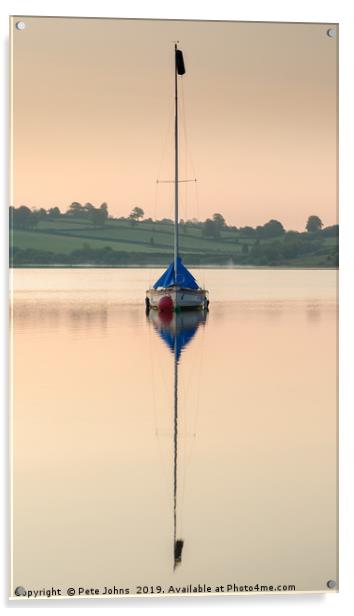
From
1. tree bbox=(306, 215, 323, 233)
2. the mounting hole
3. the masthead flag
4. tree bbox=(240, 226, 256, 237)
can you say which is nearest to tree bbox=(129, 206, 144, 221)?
tree bbox=(240, 226, 256, 237)

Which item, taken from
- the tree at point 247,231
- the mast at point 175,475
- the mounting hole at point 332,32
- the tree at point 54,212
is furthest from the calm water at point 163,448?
the mounting hole at point 332,32

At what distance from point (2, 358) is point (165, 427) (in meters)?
0.91

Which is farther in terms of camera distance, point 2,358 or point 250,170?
point 250,170

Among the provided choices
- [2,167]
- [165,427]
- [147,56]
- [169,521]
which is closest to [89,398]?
[165,427]

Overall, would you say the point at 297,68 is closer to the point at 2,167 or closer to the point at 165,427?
the point at 2,167

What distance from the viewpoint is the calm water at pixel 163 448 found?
5.19 meters

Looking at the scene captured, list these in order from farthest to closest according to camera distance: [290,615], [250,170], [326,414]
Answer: [250,170]
[326,414]
[290,615]

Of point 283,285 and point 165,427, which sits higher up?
point 283,285

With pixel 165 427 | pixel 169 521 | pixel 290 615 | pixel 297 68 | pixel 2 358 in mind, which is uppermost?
pixel 297 68

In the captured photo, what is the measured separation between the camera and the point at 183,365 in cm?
616

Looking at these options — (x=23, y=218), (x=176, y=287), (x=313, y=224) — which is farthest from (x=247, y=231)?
(x=23, y=218)

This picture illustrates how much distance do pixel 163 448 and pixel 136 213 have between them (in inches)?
47.6

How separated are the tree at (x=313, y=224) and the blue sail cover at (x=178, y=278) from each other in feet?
2.14

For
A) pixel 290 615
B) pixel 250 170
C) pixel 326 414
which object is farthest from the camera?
pixel 250 170
